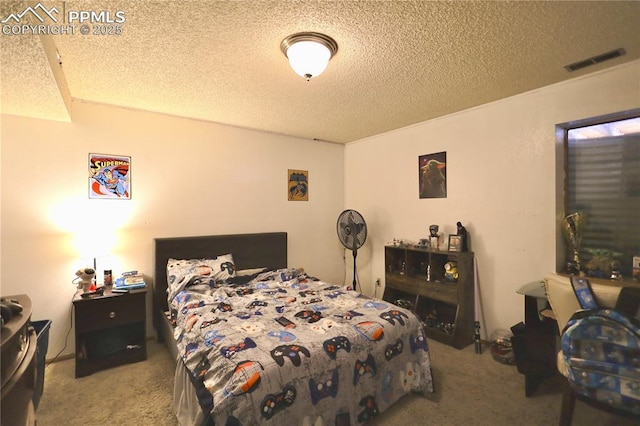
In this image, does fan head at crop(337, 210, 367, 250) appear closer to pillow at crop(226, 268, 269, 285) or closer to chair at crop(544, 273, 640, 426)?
pillow at crop(226, 268, 269, 285)

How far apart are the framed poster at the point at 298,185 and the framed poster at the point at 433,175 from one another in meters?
1.63

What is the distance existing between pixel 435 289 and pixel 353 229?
1.25 metres

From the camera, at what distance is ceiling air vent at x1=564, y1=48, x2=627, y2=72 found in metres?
2.10

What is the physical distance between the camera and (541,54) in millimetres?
2119

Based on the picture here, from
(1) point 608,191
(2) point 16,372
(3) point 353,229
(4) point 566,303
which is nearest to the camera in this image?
(2) point 16,372

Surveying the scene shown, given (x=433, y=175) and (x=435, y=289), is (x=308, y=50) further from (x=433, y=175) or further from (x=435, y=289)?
(x=435, y=289)

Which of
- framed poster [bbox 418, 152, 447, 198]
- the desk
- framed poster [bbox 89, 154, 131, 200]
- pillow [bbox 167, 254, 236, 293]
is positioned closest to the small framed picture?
framed poster [bbox 418, 152, 447, 198]

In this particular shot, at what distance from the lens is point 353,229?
3955 mm

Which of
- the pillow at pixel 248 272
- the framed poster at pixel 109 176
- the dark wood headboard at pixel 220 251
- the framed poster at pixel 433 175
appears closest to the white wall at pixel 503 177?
the framed poster at pixel 433 175

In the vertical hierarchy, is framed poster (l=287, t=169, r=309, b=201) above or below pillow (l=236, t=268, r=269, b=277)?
above

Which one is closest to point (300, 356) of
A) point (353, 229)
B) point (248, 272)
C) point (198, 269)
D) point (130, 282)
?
point (198, 269)

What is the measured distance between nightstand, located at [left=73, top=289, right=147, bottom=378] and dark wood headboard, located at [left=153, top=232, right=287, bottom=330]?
33cm

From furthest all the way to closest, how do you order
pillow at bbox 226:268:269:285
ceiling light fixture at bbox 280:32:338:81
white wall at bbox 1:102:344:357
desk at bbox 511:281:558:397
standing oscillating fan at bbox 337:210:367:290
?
standing oscillating fan at bbox 337:210:367:290 < pillow at bbox 226:268:269:285 < white wall at bbox 1:102:344:357 < desk at bbox 511:281:558:397 < ceiling light fixture at bbox 280:32:338:81

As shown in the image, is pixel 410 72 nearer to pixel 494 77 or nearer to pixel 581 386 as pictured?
pixel 494 77
